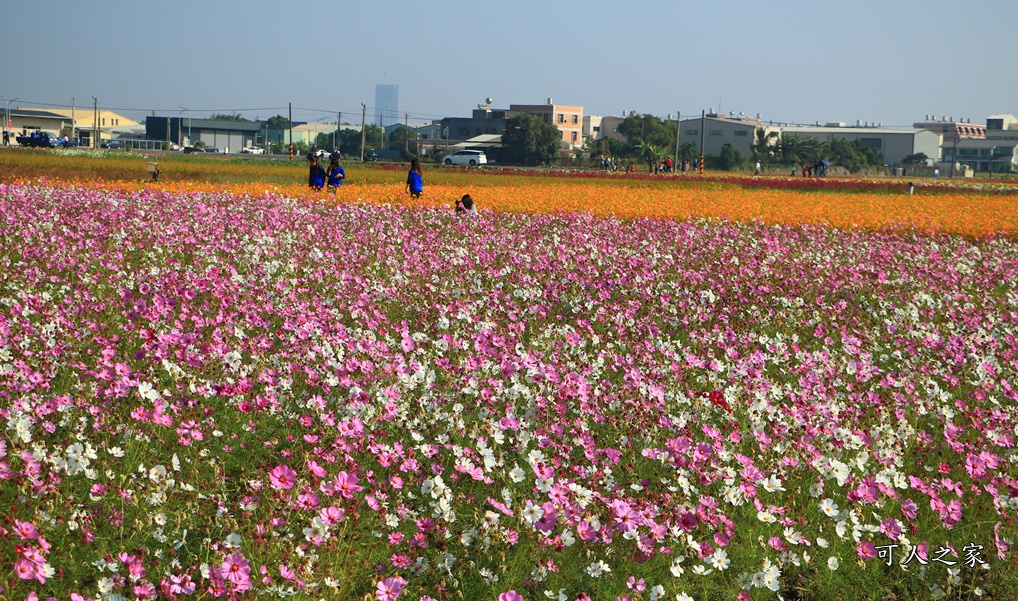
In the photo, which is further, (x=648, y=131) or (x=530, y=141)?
(x=648, y=131)

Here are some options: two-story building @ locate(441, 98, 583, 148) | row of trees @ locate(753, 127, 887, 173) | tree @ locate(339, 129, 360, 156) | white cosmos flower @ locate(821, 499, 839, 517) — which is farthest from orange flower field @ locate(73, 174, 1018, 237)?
tree @ locate(339, 129, 360, 156)

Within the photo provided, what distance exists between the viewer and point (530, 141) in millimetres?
81938

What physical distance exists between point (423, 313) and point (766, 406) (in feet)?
11.0

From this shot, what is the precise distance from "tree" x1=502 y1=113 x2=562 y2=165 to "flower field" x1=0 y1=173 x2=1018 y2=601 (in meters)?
74.1

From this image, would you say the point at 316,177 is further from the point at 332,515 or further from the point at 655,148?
the point at 655,148

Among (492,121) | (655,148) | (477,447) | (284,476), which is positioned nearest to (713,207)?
(477,447)

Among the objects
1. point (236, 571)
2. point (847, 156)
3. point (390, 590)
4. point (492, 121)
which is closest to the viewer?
point (236, 571)

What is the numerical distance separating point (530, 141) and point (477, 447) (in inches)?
3133

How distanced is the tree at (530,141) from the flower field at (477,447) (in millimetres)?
74089

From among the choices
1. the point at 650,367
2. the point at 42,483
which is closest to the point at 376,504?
the point at 42,483

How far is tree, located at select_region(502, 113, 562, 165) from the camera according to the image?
8200cm

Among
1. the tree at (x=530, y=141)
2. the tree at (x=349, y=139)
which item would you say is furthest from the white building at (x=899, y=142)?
the tree at (x=530, y=141)

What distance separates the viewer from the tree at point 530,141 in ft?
269

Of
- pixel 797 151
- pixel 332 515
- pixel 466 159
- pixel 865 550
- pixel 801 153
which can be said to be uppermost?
pixel 797 151
